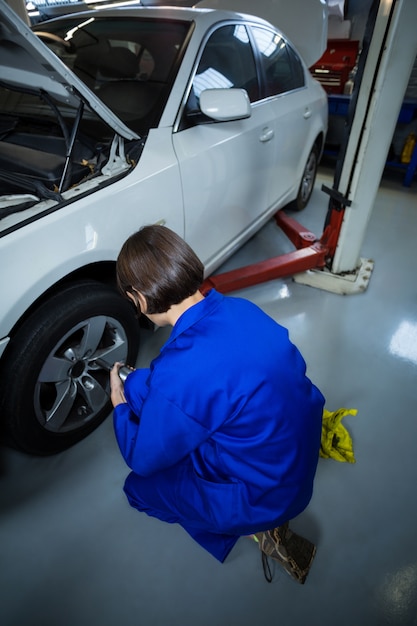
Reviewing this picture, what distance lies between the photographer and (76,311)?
1191 millimetres

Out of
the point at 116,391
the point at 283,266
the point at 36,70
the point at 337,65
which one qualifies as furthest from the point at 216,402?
the point at 337,65

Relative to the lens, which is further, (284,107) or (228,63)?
(284,107)

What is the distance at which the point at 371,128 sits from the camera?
181 cm

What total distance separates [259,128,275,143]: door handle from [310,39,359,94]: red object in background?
3146 mm

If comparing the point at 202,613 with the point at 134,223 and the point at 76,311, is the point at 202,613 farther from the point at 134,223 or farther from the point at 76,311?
the point at 134,223

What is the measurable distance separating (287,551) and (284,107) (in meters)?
2.30

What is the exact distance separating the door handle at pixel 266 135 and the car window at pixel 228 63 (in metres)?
0.17

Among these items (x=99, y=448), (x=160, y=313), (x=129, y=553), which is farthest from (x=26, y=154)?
(x=129, y=553)

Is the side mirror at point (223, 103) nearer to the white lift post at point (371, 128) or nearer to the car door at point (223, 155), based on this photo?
the car door at point (223, 155)

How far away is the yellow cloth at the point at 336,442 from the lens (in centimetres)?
143

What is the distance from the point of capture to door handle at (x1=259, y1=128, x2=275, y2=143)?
6.48 feet

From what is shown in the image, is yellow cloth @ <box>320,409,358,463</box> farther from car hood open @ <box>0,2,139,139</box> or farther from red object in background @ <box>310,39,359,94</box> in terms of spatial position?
red object in background @ <box>310,39,359,94</box>

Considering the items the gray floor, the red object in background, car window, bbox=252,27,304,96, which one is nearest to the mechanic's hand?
the gray floor

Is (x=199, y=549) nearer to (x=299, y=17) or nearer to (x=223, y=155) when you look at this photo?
(x=223, y=155)
